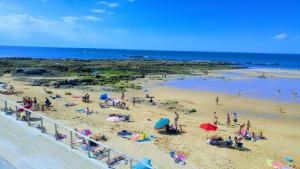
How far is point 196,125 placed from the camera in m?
23.5

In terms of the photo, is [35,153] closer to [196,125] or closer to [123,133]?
[123,133]

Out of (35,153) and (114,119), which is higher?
(35,153)

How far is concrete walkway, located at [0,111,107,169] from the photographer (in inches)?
374

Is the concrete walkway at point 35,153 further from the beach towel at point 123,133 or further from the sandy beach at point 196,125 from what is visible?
the beach towel at point 123,133

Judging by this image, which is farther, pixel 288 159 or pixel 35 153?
pixel 288 159

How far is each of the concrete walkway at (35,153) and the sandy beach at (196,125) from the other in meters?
5.74

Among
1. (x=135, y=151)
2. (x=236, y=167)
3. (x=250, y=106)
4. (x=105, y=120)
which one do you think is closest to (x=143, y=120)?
(x=105, y=120)

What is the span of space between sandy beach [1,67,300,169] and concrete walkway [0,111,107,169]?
574 cm

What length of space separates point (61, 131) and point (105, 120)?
5044 mm

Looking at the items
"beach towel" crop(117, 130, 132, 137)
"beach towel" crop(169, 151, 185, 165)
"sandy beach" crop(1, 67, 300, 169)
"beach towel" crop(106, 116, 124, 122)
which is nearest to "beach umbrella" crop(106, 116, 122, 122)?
"beach towel" crop(106, 116, 124, 122)

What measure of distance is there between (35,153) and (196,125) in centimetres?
1506

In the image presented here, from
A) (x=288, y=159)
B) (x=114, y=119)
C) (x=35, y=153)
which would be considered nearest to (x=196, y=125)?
(x=114, y=119)

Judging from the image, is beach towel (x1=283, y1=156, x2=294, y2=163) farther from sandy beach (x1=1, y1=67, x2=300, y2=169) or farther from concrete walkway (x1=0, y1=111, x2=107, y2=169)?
concrete walkway (x1=0, y1=111, x2=107, y2=169)

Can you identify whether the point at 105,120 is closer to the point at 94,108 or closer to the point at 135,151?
the point at 94,108
